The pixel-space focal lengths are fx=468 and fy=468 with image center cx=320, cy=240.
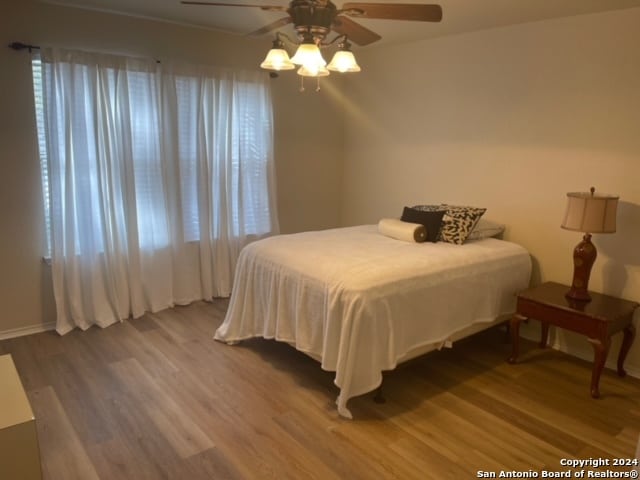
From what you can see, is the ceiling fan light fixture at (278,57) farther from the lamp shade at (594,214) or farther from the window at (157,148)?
the lamp shade at (594,214)

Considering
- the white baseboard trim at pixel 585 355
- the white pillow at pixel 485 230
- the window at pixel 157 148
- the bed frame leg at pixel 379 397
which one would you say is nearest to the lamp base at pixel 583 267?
the white baseboard trim at pixel 585 355

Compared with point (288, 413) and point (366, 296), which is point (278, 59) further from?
point (288, 413)

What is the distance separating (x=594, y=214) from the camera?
279 cm

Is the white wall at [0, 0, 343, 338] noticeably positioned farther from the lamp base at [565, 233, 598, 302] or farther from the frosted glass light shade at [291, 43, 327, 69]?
the lamp base at [565, 233, 598, 302]

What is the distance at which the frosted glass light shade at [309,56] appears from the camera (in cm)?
209

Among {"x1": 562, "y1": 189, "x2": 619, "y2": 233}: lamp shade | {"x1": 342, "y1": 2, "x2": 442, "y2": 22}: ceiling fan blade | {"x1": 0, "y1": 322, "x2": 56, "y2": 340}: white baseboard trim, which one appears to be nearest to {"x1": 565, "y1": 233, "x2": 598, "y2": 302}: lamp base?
{"x1": 562, "y1": 189, "x2": 619, "y2": 233}: lamp shade

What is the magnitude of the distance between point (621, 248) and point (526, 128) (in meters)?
1.07

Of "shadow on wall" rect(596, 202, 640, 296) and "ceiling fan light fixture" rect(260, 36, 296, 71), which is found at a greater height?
"ceiling fan light fixture" rect(260, 36, 296, 71)

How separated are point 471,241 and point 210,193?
2.22 m

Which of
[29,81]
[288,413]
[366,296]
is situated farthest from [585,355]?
[29,81]

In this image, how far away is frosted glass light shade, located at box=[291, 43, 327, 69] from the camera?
209 cm

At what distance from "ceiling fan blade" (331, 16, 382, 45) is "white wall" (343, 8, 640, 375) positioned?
5.27 ft

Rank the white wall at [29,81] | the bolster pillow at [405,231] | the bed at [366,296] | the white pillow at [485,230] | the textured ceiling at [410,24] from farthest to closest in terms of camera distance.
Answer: the white pillow at [485,230] → the bolster pillow at [405,231] → the white wall at [29,81] → the textured ceiling at [410,24] → the bed at [366,296]

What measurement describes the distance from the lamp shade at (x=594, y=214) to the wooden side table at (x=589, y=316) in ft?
1.54
